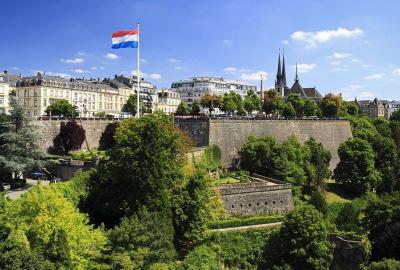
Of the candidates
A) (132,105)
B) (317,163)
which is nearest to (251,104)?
(132,105)

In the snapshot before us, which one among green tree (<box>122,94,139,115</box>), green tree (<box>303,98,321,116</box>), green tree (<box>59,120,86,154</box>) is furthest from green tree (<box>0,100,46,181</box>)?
green tree (<box>303,98,321,116</box>)

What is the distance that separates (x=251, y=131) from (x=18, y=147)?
3055 centimetres

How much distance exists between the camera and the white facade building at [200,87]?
13575cm

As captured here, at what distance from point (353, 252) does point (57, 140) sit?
3741 cm

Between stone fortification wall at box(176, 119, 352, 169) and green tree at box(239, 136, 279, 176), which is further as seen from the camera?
stone fortification wall at box(176, 119, 352, 169)

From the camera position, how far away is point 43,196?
27516mm

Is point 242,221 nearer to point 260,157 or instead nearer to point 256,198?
point 256,198

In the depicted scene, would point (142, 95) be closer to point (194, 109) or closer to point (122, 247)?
point (194, 109)

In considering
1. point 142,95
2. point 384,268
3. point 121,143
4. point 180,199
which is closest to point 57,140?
point 121,143

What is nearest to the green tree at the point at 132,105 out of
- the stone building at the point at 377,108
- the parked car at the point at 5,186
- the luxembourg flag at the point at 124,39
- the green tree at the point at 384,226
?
the luxembourg flag at the point at 124,39

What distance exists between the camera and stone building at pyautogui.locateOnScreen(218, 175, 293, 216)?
135ft

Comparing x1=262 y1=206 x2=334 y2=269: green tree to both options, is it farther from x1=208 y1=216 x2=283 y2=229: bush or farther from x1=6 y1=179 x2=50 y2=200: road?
x1=6 y1=179 x2=50 y2=200: road

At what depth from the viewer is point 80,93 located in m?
90.5

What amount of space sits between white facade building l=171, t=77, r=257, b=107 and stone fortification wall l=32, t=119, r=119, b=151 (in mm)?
70940
